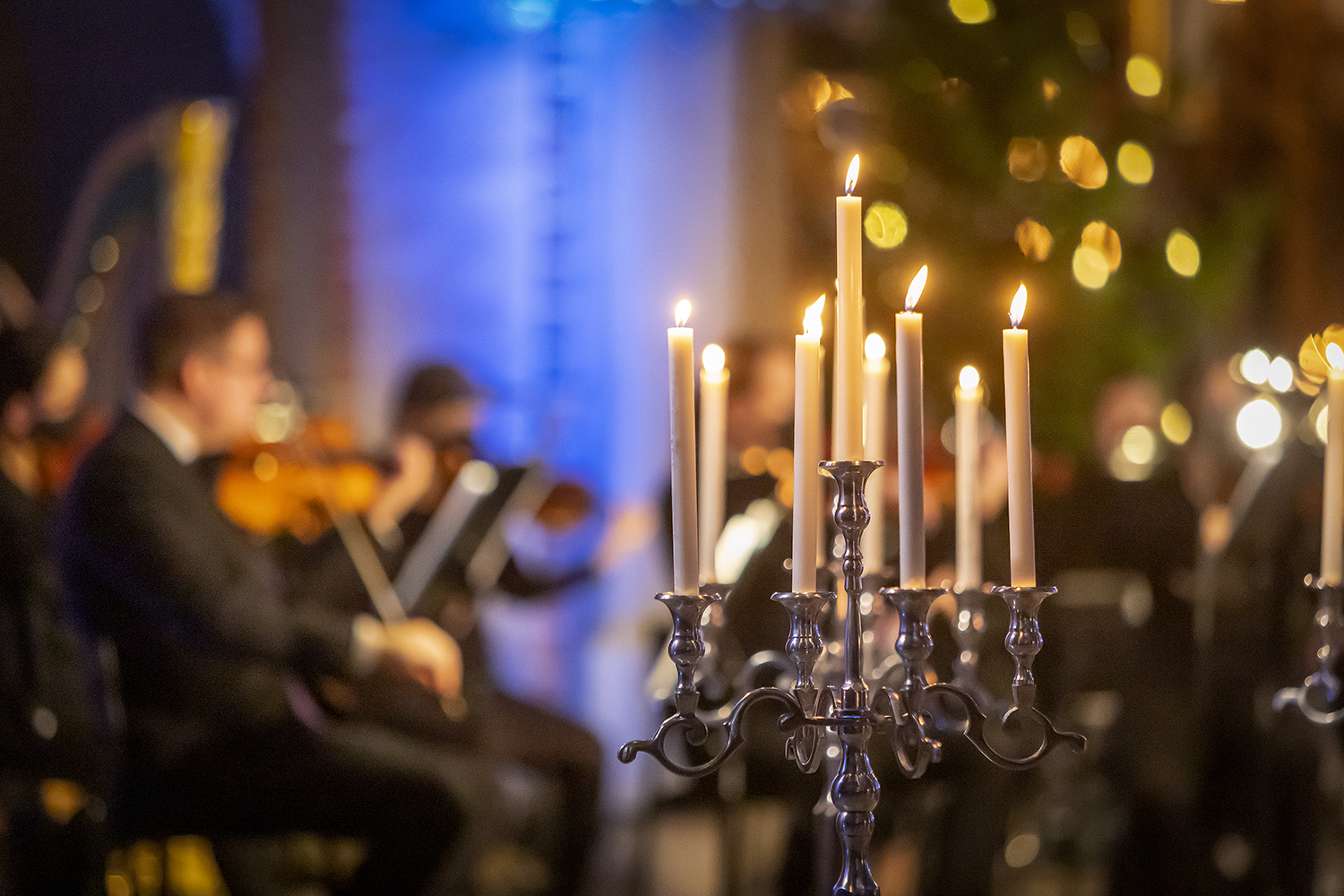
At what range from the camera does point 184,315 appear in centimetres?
220

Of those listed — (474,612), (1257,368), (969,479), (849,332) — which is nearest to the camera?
(849,332)

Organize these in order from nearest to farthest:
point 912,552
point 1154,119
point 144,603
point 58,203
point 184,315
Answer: point 912,552 < point 144,603 < point 184,315 < point 58,203 < point 1154,119

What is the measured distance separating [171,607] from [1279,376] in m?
2.51

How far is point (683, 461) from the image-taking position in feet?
2.99

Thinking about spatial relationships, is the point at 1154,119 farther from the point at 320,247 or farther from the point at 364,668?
the point at 364,668

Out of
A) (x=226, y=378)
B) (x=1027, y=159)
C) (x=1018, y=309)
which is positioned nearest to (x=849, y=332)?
(x=1018, y=309)

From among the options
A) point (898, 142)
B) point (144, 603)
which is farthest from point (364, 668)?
point (898, 142)

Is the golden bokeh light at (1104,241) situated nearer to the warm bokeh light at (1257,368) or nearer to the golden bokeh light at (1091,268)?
the golden bokeh light at (1091,268)

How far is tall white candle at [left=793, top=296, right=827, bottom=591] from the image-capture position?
90cm

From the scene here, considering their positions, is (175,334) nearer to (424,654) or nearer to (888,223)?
(424,654)

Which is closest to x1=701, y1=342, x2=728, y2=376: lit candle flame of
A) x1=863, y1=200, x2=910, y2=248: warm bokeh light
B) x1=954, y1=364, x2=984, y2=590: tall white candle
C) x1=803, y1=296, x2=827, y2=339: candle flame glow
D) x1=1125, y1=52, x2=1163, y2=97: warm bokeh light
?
x1=803, y1=296, x2=827, y2=339: candle flame glow

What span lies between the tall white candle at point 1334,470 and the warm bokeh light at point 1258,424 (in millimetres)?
1974

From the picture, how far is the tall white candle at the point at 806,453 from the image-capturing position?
90 cm

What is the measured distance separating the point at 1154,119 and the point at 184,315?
327cm
